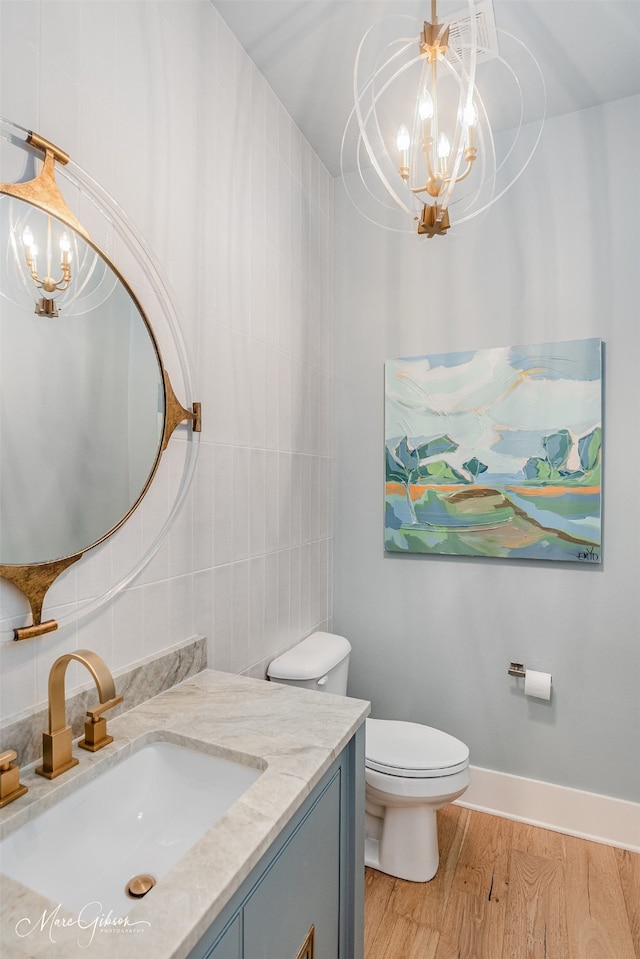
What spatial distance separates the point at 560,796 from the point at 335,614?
1082mm

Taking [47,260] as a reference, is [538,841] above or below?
below

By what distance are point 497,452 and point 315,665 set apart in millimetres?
1047

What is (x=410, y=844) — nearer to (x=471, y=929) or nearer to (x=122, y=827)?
(x=471, y=929)

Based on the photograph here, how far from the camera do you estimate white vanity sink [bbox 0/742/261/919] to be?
812 mm

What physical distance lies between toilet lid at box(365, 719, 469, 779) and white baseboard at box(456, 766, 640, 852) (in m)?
0.44

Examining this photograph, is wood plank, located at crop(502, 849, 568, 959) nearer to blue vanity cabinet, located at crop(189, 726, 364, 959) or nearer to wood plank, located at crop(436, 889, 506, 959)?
wood plank, located at crop(436, 889, 506, 959)

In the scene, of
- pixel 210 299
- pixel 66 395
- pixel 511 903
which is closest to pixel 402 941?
pixel 511 903

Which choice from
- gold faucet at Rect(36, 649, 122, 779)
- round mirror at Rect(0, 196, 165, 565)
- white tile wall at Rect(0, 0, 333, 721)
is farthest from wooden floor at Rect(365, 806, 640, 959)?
round mirror at Rect(0, 196, 165, 565)

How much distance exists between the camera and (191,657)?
138 cm

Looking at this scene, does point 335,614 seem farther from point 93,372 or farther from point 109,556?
point 93,372

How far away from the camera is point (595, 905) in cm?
164

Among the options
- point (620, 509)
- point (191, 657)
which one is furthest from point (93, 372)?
point (620, 509)
